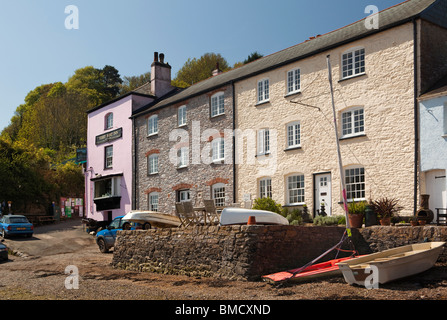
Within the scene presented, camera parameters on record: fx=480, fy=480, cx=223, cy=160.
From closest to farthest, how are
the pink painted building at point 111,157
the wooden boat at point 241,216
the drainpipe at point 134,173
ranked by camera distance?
the wooden boat at point 241,216 → the drainpipe at point 134,173 → the pink painted building at point 111,157

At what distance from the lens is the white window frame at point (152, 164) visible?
3005 centimetres

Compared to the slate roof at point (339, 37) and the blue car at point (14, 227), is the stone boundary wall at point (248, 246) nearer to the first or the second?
the slate roof at point (339, 37)

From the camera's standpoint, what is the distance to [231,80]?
24891 millimetres

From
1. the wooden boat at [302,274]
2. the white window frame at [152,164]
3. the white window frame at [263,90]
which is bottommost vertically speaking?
the wooden boat at [302,274]

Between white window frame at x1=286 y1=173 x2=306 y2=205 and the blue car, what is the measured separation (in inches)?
689

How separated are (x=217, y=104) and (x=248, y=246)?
1408 centimetres

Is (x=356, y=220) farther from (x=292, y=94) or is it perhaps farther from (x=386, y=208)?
(x=292, y=94)

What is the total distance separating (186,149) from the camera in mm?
27531

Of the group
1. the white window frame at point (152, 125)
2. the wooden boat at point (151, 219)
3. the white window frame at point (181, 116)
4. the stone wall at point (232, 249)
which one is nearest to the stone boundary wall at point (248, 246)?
the stone wall at point (232, 249)

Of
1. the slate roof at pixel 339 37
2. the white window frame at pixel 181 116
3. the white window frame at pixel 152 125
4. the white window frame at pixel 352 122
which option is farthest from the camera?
the white window frame at pixel 152 125

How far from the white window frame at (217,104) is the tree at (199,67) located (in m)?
27.4

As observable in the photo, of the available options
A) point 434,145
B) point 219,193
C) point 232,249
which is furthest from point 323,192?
point 232,249

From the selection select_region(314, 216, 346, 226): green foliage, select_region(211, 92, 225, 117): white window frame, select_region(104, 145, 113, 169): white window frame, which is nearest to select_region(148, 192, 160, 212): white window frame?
select_region(104, 145, 113, 169): white window frame

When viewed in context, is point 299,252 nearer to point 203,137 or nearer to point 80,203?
point 203,137
